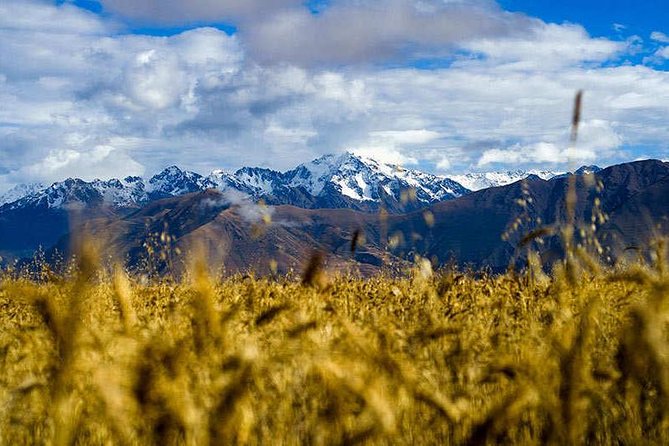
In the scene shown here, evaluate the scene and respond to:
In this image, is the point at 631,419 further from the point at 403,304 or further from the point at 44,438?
the point at 403,304

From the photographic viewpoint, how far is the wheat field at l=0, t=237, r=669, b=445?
243 centimetres

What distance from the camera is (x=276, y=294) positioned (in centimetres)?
800

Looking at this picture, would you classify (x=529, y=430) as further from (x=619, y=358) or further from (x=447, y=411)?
(x=447, y=411)

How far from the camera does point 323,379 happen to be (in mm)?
3291

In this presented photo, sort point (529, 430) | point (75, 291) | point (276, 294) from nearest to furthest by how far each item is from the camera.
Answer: point (75, 291), point (529, 430), point (276, 294)

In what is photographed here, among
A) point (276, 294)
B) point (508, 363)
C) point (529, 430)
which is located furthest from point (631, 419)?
point (276, 294)

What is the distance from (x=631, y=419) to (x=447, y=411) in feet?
4.54

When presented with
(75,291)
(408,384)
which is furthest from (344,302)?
(75,291)

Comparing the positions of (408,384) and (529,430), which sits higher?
(408,384)

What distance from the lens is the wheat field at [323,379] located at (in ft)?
7.97

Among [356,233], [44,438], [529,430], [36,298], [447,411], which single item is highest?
[356,233]

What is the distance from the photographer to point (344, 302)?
656 cm

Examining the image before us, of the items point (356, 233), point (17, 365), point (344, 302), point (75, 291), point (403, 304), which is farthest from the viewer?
point (403, 304)

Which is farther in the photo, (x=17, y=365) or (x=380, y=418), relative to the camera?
(x=17, y=365)
